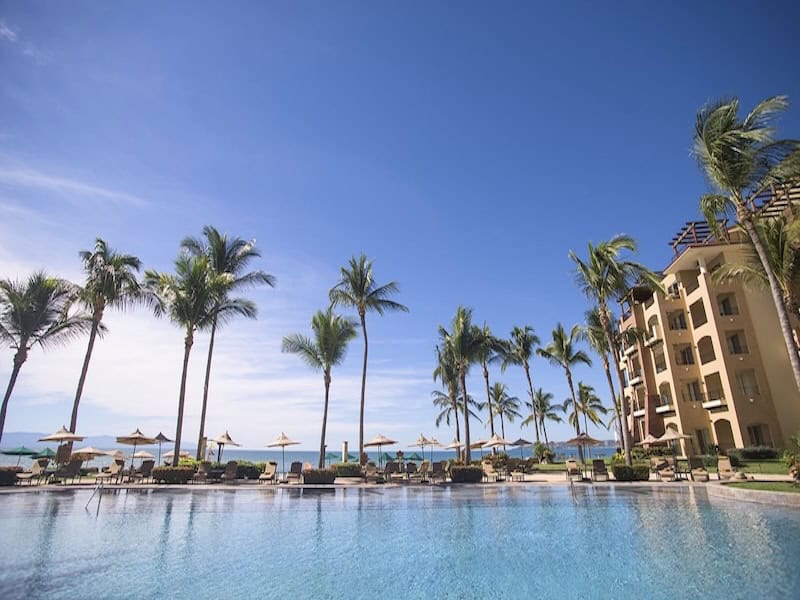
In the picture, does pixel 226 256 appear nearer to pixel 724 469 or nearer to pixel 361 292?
pixel 361 292

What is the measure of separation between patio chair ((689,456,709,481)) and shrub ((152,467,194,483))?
23391mm

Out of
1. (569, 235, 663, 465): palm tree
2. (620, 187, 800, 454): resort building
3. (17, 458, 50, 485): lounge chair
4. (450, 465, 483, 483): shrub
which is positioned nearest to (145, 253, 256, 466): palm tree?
(17, 458, 50, 485): lounge chair

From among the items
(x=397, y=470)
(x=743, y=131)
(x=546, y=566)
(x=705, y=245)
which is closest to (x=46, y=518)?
(x=546, y=566)

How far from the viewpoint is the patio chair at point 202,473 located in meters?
21.4

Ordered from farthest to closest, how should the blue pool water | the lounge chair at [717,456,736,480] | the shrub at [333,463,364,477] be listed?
the shrub at [333,463,364,477], the lounge chair at [717,456,736,480], the blue pool water

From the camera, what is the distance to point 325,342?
96.9ft

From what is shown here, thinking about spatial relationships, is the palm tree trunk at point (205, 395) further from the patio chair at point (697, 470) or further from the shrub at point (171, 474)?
the patio chair at point (697, 470)

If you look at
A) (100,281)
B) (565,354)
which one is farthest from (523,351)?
(100,281)

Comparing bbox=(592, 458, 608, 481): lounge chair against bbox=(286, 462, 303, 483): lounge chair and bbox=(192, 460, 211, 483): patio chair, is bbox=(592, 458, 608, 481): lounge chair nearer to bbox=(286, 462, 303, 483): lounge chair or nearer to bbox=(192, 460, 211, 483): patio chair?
bbox=(286, 462, 303, 483): lounge chair

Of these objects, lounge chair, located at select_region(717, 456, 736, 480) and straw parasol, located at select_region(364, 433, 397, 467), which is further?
straw parasol, located at select_region(364, 433, 397, 467)

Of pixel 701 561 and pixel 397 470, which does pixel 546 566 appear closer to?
pixel 701 561

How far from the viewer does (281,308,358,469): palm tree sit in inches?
1160

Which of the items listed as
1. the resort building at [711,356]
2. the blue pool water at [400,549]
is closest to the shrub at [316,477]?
the blue pool water at [400,549]

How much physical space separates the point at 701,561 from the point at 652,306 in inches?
1260
